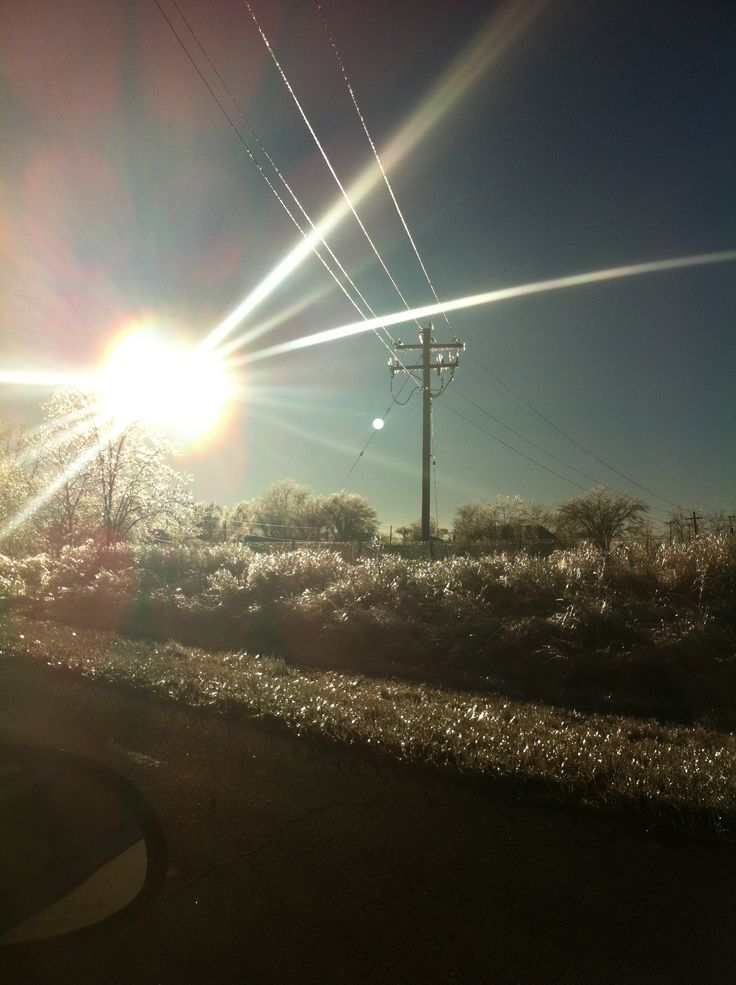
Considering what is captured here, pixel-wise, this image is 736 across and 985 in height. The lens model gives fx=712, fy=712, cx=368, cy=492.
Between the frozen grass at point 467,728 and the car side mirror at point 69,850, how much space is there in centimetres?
191

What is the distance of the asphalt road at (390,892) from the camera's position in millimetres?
2977

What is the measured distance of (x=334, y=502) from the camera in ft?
244

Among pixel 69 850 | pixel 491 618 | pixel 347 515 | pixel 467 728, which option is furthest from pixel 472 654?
pixel 347 515

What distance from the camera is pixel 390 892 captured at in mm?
3516

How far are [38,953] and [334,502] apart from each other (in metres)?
71.5

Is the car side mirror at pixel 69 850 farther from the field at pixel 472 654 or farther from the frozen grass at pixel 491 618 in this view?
the frozen grass at pixel 491 618

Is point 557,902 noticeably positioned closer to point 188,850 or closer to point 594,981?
point 594,981

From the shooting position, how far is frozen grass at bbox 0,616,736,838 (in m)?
4.70

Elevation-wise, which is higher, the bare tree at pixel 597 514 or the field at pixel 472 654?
the bare tree at pixel 597 514

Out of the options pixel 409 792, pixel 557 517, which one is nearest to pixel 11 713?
pixel 409 792

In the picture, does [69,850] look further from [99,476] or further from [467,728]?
[99,476]

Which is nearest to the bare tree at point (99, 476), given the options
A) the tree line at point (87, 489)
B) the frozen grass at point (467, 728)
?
→ the tree line at point (87, 489)

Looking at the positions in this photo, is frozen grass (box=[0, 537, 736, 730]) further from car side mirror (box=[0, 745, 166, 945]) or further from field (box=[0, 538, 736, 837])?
car side mirror (box=[0, 745, 166, 945])

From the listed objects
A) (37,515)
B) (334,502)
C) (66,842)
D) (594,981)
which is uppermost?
(334,502)
